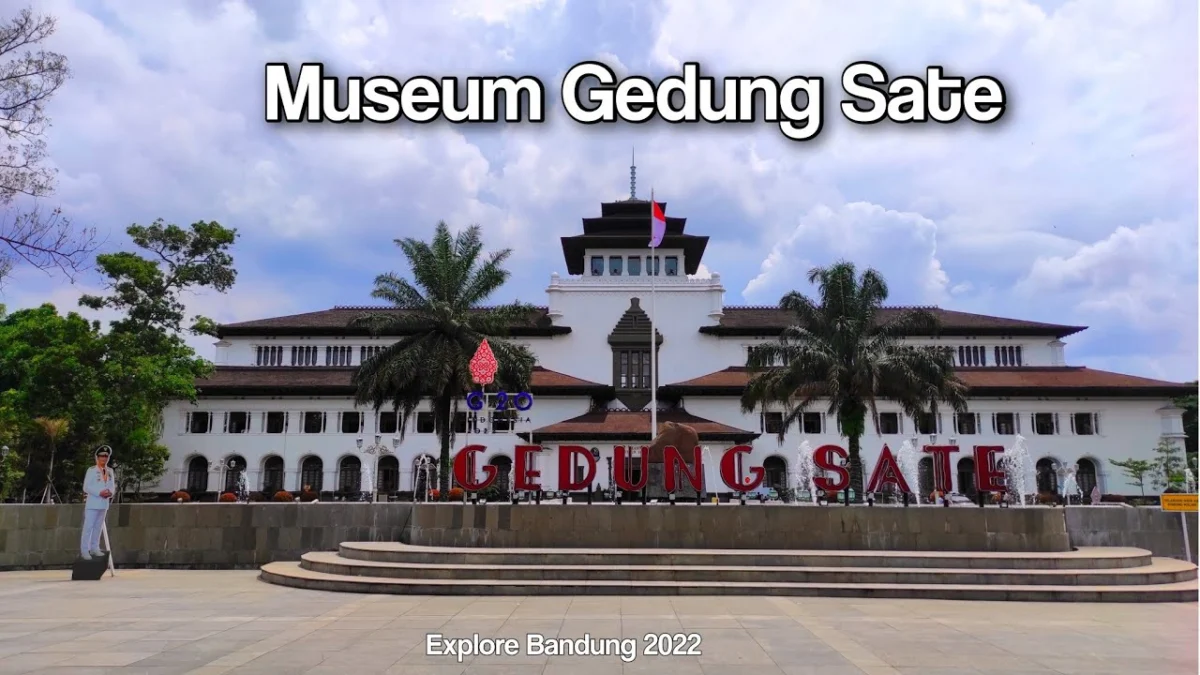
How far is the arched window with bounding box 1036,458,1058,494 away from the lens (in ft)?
157

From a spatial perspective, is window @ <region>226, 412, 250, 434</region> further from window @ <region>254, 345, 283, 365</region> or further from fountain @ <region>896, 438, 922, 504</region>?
fountain @ <region>896, 438, 922, 504</region>

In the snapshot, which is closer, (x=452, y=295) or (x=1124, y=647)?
(x=1124, y=647)

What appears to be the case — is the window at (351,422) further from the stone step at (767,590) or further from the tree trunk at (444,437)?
the stone step at (767,590)

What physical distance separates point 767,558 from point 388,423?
34331 millimetres

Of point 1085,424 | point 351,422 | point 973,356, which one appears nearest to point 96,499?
point 351,422

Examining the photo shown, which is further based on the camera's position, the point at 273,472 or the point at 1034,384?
the point at 273,472

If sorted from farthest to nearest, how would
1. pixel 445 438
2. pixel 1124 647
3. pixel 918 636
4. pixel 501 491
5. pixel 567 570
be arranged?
pixel 501 491
pixel 445 438
pixel 567 570
pixel 918 636
pixel 1124 647

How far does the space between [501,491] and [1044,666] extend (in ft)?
115

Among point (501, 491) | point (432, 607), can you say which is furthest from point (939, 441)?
point (432, 607)

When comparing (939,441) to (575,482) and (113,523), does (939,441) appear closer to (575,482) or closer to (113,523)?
(575,482)

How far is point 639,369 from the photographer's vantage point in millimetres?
50719

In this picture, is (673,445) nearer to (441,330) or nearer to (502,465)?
(441,330)

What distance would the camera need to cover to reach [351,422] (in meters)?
49.7

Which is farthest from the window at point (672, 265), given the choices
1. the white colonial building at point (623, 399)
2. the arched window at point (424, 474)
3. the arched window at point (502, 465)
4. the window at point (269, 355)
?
the window at point (269, 355)
